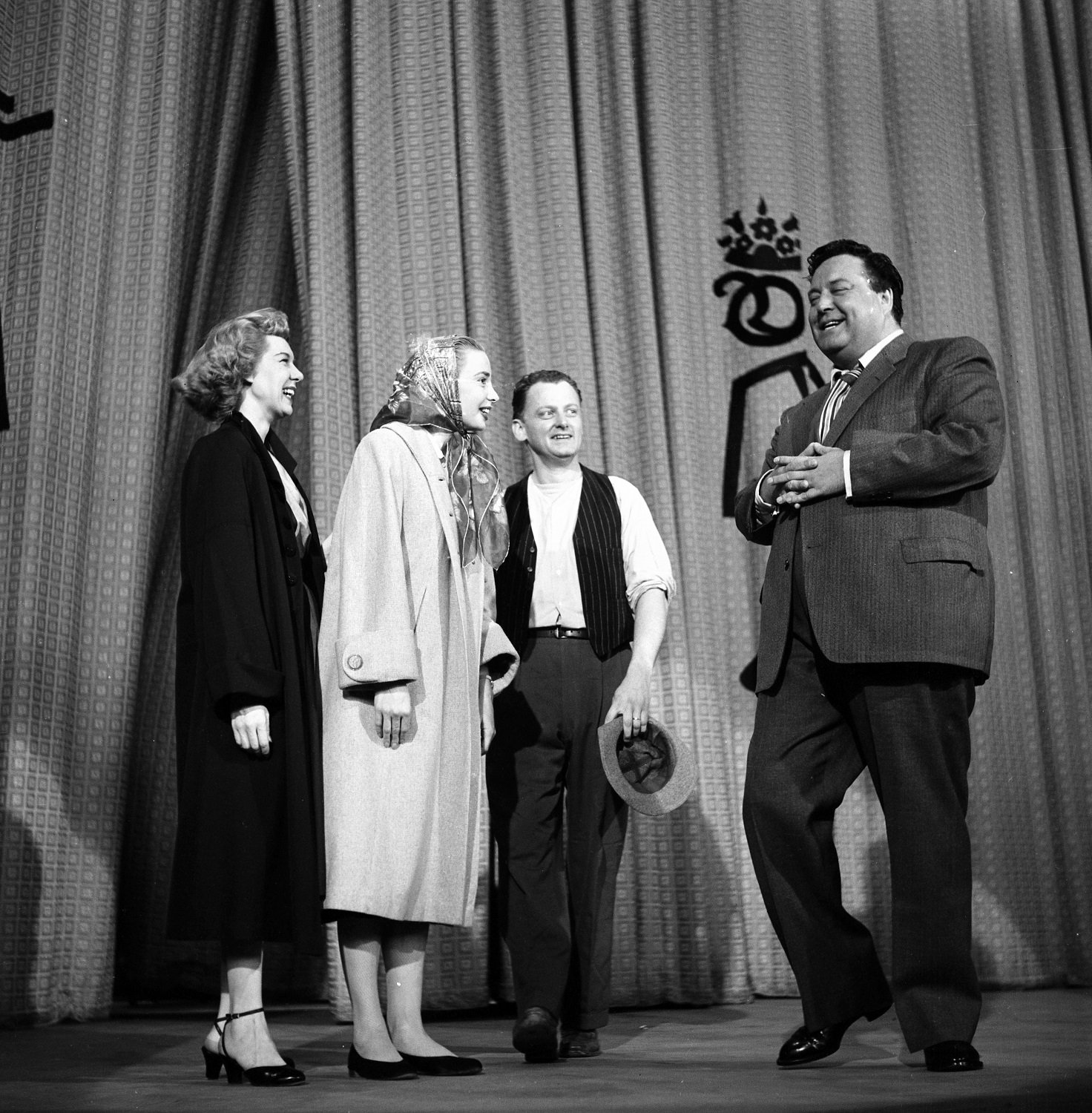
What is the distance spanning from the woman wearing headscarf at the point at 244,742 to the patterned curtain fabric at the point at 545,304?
92 centimetres

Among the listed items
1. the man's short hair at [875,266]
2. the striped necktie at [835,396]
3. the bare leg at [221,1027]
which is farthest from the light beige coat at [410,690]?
the man's short hair at [875,266]

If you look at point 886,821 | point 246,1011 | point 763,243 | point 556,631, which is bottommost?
point 246,1011

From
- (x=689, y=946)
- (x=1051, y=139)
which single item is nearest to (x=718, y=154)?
(x=1051, y=139)

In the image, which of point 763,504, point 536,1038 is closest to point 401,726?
point 536,1038

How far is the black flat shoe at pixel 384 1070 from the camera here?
2.03m

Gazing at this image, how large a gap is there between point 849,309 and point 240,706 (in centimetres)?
120

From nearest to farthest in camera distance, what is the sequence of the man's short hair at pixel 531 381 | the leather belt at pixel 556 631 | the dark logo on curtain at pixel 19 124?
the leather belt at pixel 556 631
the man's short hair at pixel 531 381
the dark logo on curtain at pixel 19 124

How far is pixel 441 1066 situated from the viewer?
6.81ft

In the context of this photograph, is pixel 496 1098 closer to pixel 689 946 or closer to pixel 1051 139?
pixel 689 946

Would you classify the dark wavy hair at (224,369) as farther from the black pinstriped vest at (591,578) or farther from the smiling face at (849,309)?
the smiling face at (849,309)

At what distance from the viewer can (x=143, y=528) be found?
3129mm

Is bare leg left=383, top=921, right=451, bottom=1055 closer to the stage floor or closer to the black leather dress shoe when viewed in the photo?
the stage floor

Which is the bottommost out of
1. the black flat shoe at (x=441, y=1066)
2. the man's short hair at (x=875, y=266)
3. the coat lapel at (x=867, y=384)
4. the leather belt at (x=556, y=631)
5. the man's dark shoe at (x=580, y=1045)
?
the man's dark shoe at (x=580, y=1045)

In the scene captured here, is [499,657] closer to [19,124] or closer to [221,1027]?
[221,1027]
